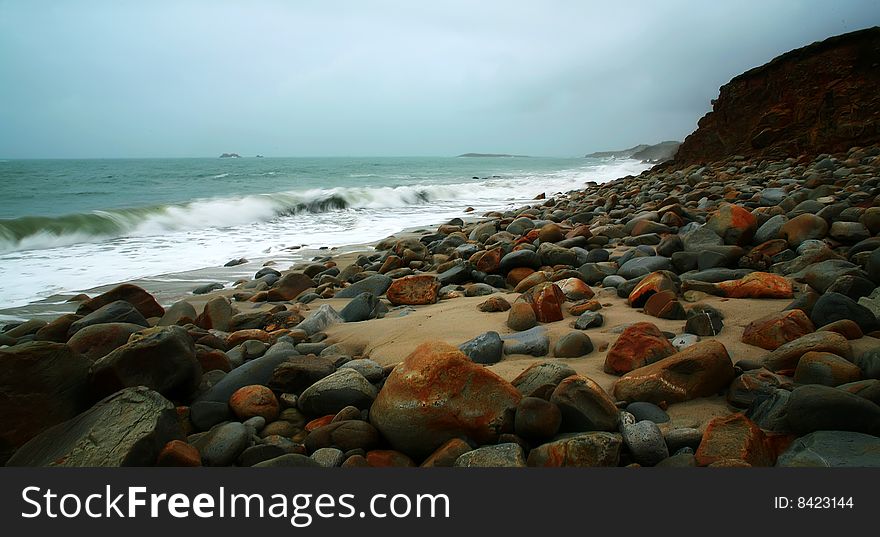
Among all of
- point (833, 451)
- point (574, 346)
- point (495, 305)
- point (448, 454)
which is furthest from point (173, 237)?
point (833, 451)

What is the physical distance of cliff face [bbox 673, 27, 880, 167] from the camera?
1091 centimetres

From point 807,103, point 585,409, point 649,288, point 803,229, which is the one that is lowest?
point 585,409

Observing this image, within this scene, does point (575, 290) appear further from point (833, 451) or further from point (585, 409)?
point (833, 451)

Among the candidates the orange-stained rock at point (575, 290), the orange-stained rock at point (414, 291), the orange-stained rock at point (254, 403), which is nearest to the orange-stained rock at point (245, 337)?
the orange-stained rock at point (254, 403)

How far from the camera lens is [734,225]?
377 centimetres

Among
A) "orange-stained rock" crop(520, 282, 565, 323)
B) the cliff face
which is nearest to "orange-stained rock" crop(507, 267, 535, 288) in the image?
"orange-stained rock" crop(520, 282, 565, 323)

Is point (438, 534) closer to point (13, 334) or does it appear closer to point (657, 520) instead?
point (657, 520)

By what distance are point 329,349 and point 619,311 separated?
1.57 meters

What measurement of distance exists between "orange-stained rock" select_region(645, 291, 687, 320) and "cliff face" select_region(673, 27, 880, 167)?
11.2 meters

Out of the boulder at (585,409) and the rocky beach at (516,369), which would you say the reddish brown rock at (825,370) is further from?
the boulder at (585,409)

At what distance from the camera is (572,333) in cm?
231

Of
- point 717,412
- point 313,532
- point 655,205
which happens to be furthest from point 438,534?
point 655,205

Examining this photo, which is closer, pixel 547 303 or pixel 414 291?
pixel 547 303

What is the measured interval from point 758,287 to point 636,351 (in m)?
1.13
